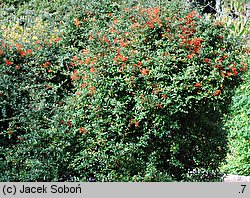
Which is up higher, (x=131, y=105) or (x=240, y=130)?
(x=240, y=130)

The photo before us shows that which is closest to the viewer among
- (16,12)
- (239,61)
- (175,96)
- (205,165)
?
(175,96)

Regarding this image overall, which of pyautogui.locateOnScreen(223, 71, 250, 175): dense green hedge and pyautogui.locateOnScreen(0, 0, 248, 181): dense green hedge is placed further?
pyautogui.locateOnScreen(223, 71, 250, 175): dense green hedge

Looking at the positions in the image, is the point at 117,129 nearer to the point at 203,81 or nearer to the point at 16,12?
the point at 203,81

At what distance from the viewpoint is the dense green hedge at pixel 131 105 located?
436 centimetres

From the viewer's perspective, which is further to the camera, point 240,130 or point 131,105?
point 240,130

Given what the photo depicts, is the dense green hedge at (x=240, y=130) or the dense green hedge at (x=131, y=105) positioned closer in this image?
the dense green hedge at (x=131, y=105)

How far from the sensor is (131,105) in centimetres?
450

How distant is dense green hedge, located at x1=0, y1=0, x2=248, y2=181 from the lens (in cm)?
436

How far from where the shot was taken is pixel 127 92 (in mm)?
4461

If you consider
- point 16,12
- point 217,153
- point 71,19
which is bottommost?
point 217,153

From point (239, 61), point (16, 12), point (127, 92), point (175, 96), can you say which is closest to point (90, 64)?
point (127, 92)

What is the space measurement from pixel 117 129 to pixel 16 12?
6.62m

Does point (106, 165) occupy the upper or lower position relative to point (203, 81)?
lower

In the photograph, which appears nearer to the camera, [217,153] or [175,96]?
[175,96]
